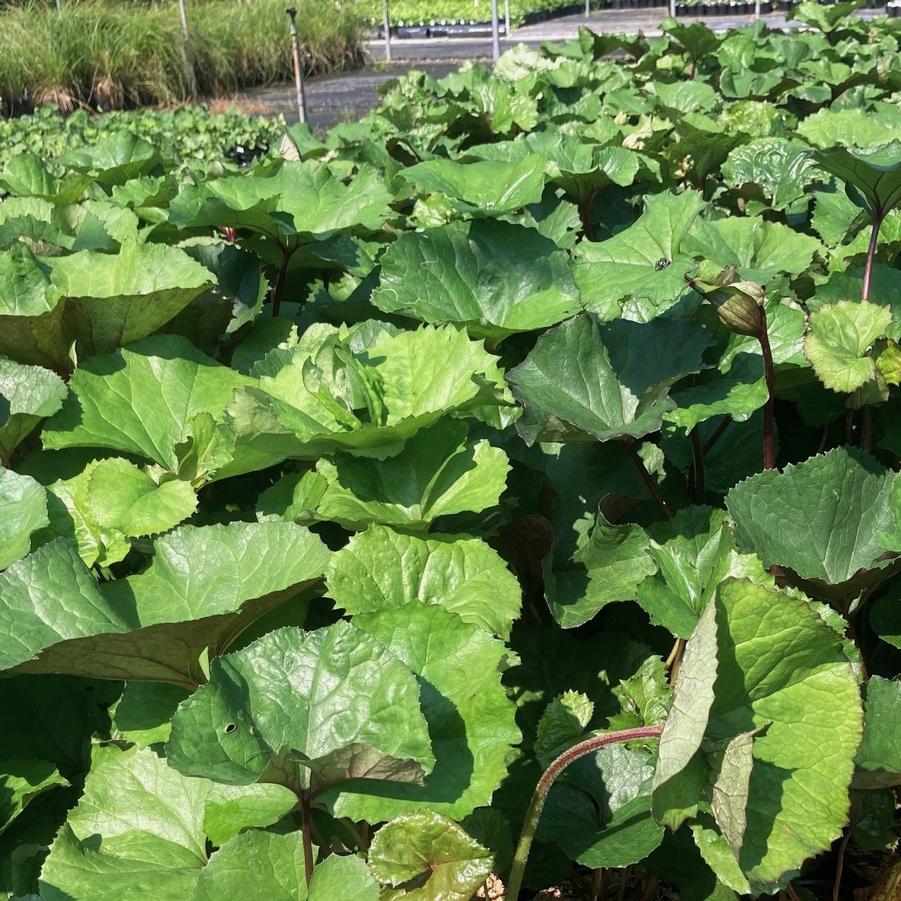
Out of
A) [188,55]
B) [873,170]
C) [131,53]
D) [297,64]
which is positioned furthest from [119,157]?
[188,55]

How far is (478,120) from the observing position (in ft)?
10.2

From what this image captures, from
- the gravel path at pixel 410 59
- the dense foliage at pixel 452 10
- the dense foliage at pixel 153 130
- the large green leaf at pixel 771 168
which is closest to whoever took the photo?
the large green leaf at pixel 771 168

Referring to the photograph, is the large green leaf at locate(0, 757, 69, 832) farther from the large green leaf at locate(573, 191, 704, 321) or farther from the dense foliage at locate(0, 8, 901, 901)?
the large green leaf at locate(573, 191, 704, 321)

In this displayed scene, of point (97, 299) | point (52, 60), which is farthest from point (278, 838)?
point (52, 60)

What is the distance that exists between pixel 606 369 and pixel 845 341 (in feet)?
1.00

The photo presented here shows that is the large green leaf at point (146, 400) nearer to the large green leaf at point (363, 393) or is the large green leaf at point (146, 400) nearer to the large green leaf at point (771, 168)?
the large green leaf at point (363, 393)

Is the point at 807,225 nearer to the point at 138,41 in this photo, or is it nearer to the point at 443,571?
the point at 443,571

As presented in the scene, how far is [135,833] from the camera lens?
3.59 feet

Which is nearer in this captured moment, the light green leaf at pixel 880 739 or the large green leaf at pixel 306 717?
the large green leaf at pixel 306 717

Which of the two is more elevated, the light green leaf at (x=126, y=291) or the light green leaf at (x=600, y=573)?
the light green leaf at (x=126, y=291)

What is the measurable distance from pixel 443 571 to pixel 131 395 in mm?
557

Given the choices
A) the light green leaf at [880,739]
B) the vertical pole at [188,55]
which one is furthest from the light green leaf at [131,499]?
the vertical pole at [188,55]

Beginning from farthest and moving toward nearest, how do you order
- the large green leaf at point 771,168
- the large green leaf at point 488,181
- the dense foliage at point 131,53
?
1. the dense foliage at point 131,53
2. the large green leaf at point 771,168
3. the large green leaf at point 488,181

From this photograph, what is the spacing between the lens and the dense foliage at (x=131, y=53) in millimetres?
15695
